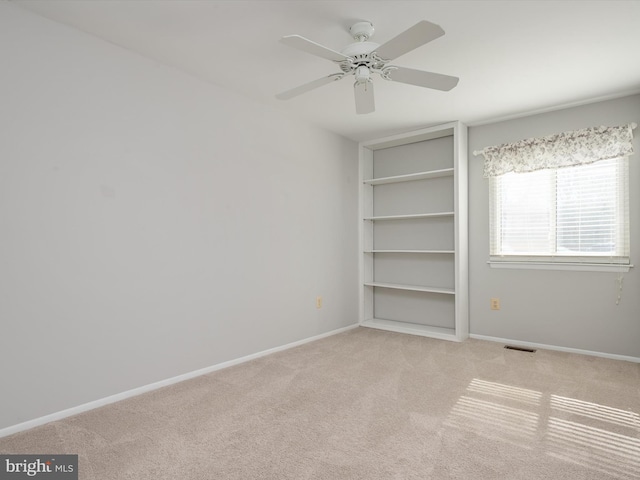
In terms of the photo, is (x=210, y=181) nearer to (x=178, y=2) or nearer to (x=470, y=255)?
(x=178, y=2)

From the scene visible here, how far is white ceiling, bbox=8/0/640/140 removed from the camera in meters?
2.00

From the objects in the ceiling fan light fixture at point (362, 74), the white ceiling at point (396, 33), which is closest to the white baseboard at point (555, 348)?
the white ceiling at point (396, 33)

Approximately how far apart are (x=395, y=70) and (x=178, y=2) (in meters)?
1.21

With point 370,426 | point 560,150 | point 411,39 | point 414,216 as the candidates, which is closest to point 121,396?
point 370,426

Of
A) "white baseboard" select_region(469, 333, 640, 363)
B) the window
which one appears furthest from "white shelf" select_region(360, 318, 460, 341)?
the window

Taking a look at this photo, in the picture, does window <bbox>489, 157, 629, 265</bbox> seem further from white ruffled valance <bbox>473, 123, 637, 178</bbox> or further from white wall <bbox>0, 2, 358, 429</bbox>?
white wall <bbox>0, 2, 358, 429</bbox>

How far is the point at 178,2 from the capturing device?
77.0 inches

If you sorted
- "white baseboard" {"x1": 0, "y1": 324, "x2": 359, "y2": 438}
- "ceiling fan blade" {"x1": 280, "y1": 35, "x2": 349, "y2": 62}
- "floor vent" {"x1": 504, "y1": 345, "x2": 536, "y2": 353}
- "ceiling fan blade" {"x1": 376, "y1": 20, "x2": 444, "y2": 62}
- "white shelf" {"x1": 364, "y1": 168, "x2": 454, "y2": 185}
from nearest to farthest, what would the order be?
1. "ceiling fan blade" {"x1": 376, "y1": 20, "x2": 444, "y2": 62}
2. "ceiling fan blade" {"x1": 280, "y1": 35, "x2": 349, "y2": 62}
3. "white baseboard" {"x1": 0, "y1": 324, "x2": 359, "y2": 438}
4. "floor vent" {"x1": 504, "y1": 345, "x2": 536, "y2": 353}
5. "white shelf" {"x1": 364, "y1": 168, "x2": 454, "y2": 185}

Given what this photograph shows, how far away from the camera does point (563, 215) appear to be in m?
3.43

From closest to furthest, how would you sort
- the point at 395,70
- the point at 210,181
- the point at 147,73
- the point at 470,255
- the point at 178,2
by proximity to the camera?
the point at 178,2 → the point at 395,70 → the point at 147,73 → the point at 210,181 → the point at 470,255

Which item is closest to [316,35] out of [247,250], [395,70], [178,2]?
[395,70]

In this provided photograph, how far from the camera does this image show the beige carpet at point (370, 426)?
1635mm

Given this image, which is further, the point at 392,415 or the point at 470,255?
the point at 470,255

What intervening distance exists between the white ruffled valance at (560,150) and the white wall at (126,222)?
2.06 meters
